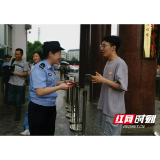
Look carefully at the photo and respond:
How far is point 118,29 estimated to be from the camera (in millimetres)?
4688

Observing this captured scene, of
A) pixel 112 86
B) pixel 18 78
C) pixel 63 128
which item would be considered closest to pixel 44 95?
pixel 112 86

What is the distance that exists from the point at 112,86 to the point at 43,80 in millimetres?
922

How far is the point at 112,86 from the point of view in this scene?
235 cm

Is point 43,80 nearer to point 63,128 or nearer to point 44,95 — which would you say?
point 44,95

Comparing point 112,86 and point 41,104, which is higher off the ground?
point 112,86

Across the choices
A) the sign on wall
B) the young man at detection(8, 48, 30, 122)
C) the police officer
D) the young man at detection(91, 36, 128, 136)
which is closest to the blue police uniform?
the police officer

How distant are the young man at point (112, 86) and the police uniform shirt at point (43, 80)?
612mm

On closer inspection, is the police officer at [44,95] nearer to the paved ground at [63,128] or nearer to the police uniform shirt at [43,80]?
the police uniform shirt at [43,80]

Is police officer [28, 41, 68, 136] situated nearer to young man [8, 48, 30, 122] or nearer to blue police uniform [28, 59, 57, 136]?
blue police uniform [28, 59, 57, 136]

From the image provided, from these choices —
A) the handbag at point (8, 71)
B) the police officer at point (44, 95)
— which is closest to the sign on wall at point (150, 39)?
the police officer at point (44, 95)

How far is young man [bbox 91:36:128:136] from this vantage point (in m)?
2.35

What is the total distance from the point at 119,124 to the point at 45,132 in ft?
3.55

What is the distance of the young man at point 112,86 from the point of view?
235 cm

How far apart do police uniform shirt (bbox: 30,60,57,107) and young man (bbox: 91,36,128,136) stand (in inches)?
24.1
